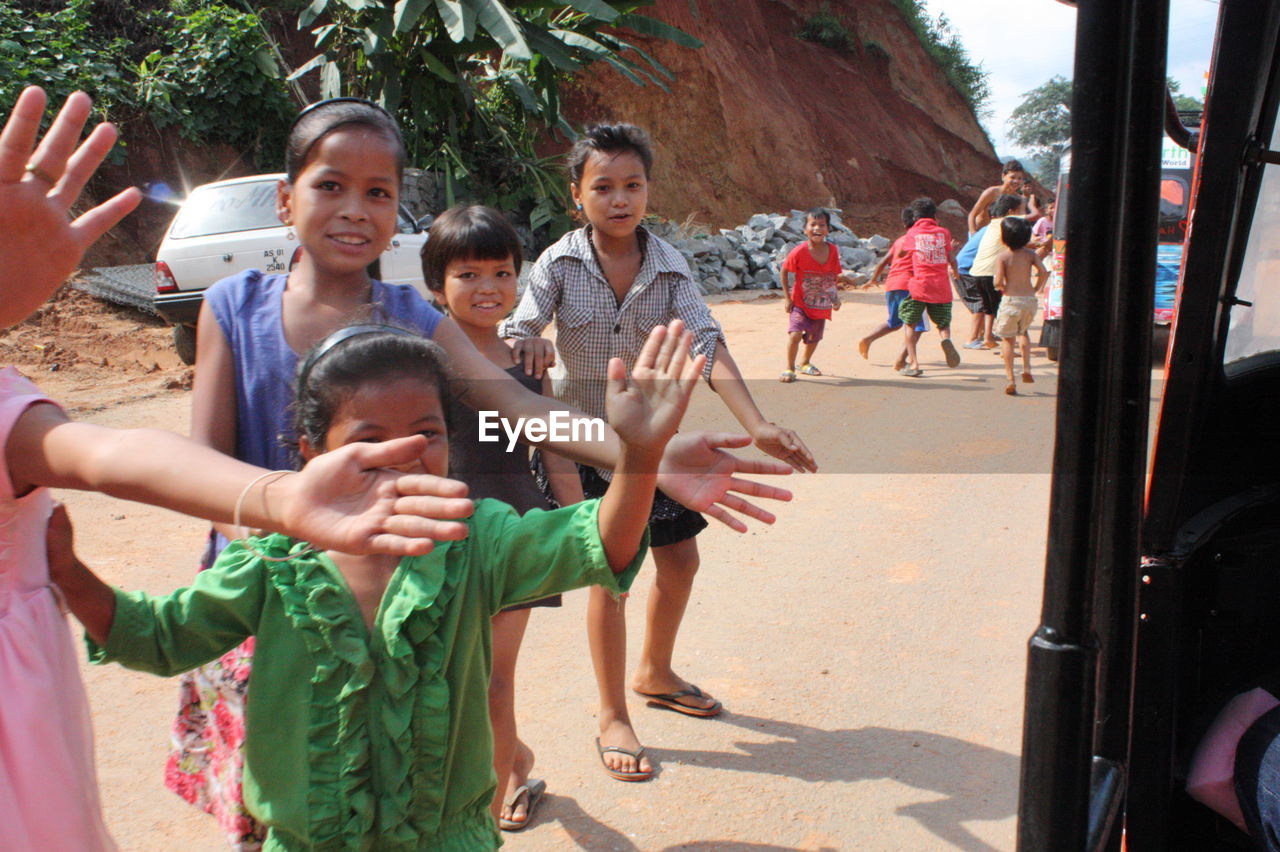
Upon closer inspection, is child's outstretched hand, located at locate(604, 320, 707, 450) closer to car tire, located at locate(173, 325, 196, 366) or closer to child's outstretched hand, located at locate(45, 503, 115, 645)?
child's outstretched hand, located at locate(45, 503, 115, 645)

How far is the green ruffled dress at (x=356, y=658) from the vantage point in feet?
4.83

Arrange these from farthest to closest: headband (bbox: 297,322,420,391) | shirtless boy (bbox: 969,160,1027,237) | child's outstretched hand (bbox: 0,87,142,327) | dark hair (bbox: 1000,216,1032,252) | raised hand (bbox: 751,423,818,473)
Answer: shirtless boy (bbox: 969,160,1027,237)
dark hair (bbox: 1000,216,1032,252)
raised hand (bbox: 751,423,818,473)
headband (bbox: 297,322,420,391)
child's outstretched hand (bbox: 0,87,142,327)

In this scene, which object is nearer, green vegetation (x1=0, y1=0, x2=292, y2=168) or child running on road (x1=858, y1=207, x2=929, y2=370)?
child running on road (x1=858, y1=207, x2=929, y2=370)

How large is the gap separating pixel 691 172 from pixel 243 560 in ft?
77.5

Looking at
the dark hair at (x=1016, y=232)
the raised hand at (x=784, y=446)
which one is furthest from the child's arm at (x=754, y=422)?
the dark hair at (x=1016, y=232)

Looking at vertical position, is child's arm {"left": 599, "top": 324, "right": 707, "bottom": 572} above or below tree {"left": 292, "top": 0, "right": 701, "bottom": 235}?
below

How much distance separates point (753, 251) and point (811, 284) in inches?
371

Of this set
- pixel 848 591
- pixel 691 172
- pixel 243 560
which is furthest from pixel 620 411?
pixel 691 172

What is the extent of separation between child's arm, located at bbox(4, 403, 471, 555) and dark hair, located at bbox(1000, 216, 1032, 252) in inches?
331

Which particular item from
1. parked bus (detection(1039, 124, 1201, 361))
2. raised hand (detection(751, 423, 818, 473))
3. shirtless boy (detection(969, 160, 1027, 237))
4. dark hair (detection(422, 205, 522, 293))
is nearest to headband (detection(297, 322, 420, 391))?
raised hand (detection(751, 423, 818, 473))

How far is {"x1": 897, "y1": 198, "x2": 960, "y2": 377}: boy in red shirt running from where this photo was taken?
9156 millimetres

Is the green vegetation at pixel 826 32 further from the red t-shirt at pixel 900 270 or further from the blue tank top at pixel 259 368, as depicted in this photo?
the blue tank top at pixel 259 368

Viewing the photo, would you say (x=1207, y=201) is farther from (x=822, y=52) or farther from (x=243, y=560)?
(x=822, y=52)

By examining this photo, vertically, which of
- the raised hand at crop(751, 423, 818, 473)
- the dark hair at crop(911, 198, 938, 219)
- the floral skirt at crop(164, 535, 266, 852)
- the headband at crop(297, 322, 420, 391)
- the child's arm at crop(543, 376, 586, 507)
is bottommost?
the floral skirt at crop(164, 535, 266, 852)
